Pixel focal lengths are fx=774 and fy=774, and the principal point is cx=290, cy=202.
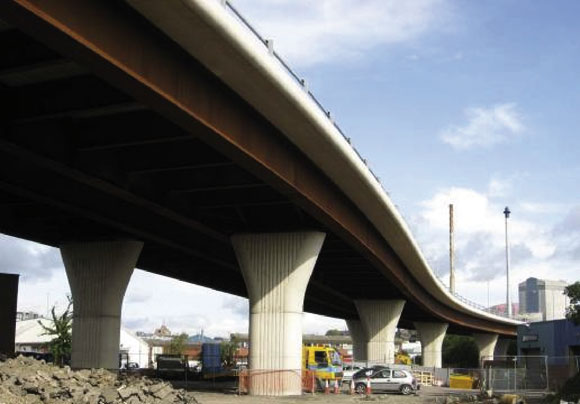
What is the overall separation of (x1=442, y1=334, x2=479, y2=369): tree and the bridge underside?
9687cm

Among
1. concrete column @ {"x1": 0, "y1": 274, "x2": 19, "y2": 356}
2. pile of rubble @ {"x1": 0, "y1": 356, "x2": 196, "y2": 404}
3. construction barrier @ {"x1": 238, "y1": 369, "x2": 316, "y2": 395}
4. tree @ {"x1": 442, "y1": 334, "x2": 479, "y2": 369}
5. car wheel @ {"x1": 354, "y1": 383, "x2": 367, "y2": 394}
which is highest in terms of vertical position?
concrete column @ {"x1": 0, "y1": 274, "x2": 19, "y2": 356}

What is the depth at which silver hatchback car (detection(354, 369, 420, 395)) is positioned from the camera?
135 ft

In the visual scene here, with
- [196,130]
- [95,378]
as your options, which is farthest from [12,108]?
[95,378]

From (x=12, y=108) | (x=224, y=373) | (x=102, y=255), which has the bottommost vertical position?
(x=224, y=373)

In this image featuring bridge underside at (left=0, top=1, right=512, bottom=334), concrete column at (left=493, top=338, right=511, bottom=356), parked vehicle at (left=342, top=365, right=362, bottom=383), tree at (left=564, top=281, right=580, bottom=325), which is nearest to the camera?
bridge underside at (left=0, top=1, right=512, bottom=334)

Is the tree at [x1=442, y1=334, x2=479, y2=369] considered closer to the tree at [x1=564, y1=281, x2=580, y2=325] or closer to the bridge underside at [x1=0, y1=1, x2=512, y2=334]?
the tree at [x1=564, y1=281, x2=580, y2=325]

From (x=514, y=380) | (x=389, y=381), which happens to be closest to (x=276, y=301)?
(x=389, y=381)

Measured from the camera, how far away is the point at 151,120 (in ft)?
75.6

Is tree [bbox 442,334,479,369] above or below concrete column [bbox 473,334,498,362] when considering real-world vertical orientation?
below

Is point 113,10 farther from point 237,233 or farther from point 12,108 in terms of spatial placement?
point 237,233

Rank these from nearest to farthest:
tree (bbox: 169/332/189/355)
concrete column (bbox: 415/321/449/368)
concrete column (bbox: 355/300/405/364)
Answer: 1. concrete column (bbox: 355/300/405/364)
2. concrete column (bbox: 415/321/449/368)
3. tree (bbox: 169/332/189/355)

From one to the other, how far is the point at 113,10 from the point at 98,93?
176 inches

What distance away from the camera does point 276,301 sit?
33375mm

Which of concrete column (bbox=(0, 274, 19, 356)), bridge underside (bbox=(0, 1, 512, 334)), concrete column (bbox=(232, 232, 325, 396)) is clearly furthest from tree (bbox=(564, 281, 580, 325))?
concrete column (bbox=(0, 274, 19, 356))
